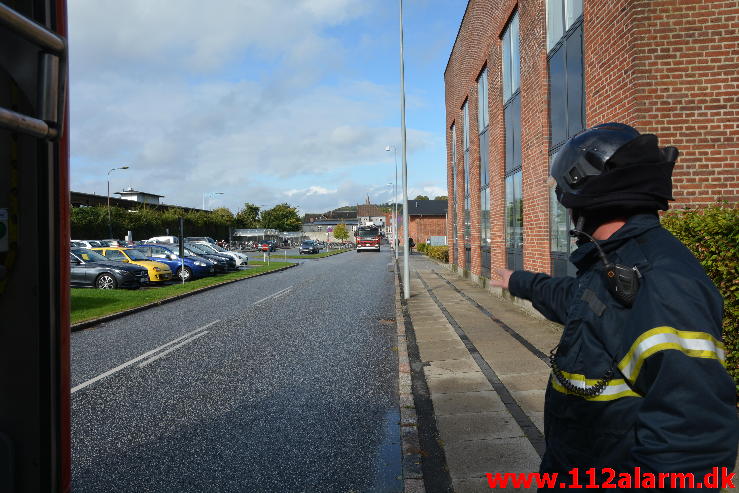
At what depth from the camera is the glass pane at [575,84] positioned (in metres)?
9.02

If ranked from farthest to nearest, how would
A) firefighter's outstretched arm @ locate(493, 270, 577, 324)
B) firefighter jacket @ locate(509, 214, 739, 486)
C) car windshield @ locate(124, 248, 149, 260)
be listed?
car windshield @ locate(124, 248, 149, 260) → firefighter's outstretched arm @ locate(493, 270, 577, 324) → firefighter jacket @ locate(509, 214, 739, 486)

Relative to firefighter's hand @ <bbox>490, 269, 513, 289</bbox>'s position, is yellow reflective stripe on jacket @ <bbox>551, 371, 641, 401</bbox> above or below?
below

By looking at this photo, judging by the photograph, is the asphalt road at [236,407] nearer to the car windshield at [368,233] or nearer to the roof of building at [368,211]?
the car windshield at [368,233]

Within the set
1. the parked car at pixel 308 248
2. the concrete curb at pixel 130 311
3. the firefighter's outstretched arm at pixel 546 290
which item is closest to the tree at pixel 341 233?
the parked car at pixel 308 248

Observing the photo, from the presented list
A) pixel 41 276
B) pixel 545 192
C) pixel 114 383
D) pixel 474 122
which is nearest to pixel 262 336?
pixel 114 383

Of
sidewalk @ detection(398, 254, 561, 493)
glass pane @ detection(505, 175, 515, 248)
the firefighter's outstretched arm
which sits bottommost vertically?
sidewalk @ detection(398, 254, 561, 493)

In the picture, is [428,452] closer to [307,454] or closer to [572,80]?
[307,454]

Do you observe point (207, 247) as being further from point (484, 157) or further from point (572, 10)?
point (572, 10)

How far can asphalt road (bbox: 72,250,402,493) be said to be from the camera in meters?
3.98

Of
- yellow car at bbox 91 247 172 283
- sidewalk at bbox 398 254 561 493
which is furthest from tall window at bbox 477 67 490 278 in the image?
yellow car at bbox 91 247 172 283

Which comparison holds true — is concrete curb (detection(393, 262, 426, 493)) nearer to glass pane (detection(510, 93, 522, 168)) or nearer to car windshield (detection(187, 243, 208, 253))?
glass pane (detection(510, 93, 522, 168))

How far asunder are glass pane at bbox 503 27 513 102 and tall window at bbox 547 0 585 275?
3.34 meters

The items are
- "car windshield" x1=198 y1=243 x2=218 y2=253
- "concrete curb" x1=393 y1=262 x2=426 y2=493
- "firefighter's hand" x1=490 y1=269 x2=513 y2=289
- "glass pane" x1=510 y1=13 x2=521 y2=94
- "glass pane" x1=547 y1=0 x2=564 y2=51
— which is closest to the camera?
"firefighter's hand" x1=490 y1=269 x2=513 y2=289

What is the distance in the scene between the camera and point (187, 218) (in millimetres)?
62969
